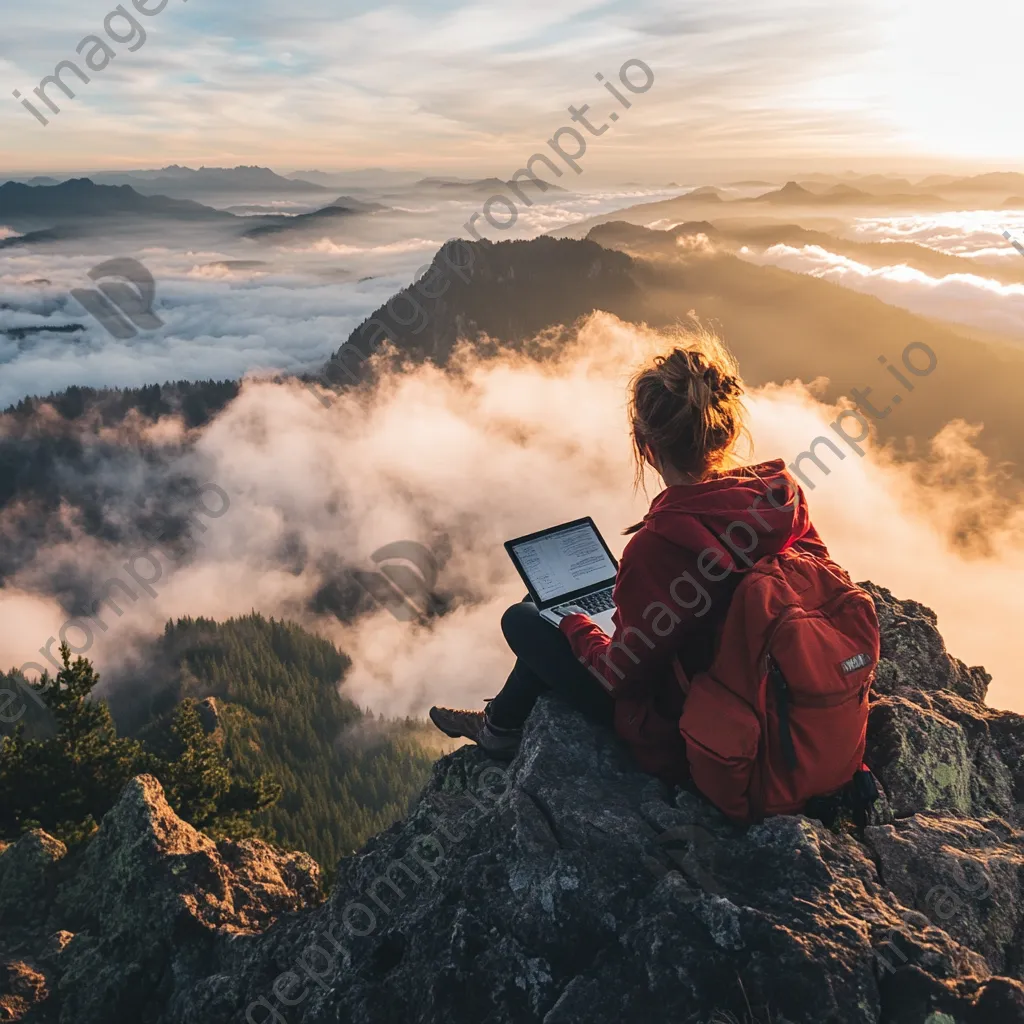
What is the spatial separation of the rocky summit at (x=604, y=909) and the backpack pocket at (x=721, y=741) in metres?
0.44

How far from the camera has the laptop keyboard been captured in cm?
771

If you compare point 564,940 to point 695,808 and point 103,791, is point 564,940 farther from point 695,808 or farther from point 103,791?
point 103,791

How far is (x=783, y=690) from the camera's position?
17.4ft

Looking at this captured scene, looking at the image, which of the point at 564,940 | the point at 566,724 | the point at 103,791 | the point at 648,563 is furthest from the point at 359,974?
the point at 103,791

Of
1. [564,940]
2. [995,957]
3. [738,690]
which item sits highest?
[738,690]

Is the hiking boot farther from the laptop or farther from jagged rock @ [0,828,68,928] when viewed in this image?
jagged rock @ [0,828,68,928]

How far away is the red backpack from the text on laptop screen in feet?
8.20

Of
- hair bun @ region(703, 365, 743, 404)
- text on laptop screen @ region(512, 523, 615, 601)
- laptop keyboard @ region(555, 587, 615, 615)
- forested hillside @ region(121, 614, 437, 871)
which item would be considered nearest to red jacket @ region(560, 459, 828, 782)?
hair bun @ region(703, 365, 743, 404)

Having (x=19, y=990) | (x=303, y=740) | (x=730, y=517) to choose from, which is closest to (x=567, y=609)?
(x=730, y=517)

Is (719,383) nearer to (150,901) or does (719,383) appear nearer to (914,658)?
(914,658)

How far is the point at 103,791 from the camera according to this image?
23.0m

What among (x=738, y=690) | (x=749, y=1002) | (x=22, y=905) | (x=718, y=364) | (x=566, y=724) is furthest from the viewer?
(x=22, y=905)

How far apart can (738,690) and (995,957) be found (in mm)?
3348

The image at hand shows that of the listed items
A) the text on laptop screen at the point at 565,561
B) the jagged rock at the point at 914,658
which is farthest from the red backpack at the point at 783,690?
the jagged rock at the point at 914,658
